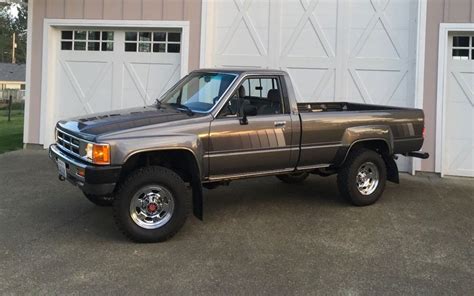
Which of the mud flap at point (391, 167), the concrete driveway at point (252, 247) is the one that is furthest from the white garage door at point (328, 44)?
the concrete driveway at point (252, 247)

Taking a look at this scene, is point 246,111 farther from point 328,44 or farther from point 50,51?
point 50,51

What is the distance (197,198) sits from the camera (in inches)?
240

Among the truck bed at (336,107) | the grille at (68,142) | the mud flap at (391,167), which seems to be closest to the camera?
the grille at (68,142)

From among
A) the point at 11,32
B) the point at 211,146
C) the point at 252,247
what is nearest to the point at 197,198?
the point at 211,146

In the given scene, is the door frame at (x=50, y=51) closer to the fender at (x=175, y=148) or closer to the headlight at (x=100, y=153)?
the fender at (x=175, y=148)

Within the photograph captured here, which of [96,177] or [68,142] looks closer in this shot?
[96,177]

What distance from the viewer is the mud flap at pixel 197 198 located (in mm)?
6086

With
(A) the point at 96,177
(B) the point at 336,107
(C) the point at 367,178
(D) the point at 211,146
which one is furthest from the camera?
(B) the point at 336,107

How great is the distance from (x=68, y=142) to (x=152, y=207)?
1229 millimetres

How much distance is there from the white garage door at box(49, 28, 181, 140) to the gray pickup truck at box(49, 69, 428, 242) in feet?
14.2

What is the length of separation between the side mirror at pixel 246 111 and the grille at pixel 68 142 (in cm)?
186

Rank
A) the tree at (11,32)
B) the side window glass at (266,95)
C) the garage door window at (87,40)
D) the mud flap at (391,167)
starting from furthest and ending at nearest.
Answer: the tree at (11,32)
the garage door window at (87,40)
the mud flap at (391,167)
the side window glass at (266,95)

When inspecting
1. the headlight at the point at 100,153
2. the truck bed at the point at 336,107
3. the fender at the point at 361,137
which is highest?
the truck bed at the point at 336,107

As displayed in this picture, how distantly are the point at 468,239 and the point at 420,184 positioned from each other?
3.11m
